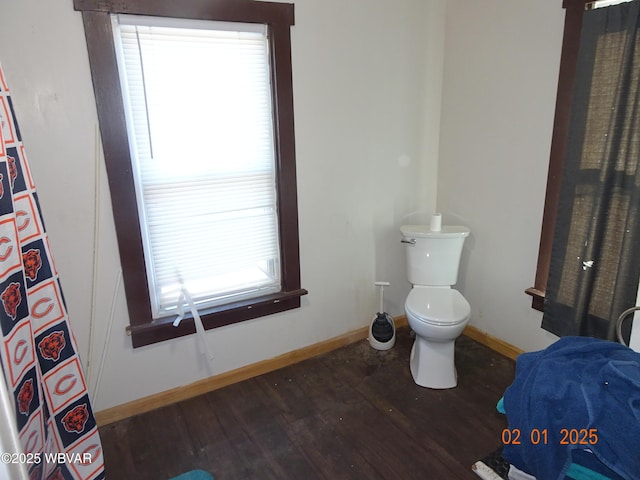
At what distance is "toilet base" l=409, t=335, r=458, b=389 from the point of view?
2.29 meters

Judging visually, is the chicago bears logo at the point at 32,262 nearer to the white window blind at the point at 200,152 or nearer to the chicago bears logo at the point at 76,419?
the chicago bears logo at the point at 76,419

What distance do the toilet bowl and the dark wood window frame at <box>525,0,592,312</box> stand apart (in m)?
0.43

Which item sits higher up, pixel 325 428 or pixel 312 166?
pixel 312 166

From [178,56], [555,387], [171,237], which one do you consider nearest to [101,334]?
[171,237]

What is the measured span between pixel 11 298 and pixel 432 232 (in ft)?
6.49

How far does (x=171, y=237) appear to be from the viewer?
2.11 meters

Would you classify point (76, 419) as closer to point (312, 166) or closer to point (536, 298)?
point (312, 166)

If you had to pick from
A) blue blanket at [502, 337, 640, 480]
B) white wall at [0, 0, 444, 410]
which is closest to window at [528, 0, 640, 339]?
blue blanket at [502, 337, 640, 480]

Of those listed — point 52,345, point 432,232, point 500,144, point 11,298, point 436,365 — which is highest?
point 500,144

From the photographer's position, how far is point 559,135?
2.12 m

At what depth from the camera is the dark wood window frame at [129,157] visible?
1759mm

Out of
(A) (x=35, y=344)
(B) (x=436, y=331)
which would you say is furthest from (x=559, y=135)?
(A) (x=35, y=344)

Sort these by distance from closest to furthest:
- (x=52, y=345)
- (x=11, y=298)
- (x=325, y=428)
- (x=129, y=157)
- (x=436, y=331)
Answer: (x=11, y=298), (x=52, y=345), (x=129, y=157), (x=325, y=428), (x=436, y=331)

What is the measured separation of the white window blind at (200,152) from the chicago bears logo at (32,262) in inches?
26.9
